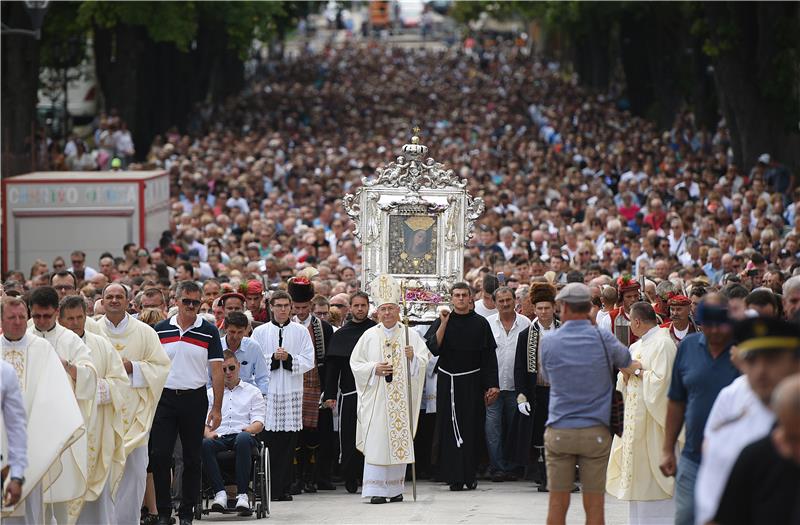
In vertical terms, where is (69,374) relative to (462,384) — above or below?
above

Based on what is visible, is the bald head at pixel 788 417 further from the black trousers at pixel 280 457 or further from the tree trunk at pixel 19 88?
the tree trunk at pixel 19 88

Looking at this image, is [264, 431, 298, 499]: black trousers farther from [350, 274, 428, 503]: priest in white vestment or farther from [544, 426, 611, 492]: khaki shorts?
[544, 426, 611, 492]: khaki shorts

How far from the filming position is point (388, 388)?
49.8 feet

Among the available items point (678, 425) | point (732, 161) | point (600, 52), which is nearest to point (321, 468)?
point (678, 425)

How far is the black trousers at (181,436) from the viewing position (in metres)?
13.4

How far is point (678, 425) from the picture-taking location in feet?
33.6

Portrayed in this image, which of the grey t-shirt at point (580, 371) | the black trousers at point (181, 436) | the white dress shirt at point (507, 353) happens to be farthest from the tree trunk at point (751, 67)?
the grey t-shirt at point (580, 371)

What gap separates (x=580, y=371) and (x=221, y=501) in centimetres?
398

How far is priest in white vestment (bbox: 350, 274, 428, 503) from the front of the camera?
1492cm

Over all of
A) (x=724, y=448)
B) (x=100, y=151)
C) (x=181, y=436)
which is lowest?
(x=181, y=436)

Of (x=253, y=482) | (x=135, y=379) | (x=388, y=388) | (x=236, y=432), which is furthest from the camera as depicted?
(x=388, y=388)

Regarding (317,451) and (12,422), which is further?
(317,451)

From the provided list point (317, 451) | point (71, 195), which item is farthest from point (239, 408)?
point (71, 195)

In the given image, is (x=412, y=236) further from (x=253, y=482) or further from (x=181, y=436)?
(x=181, y=436)
